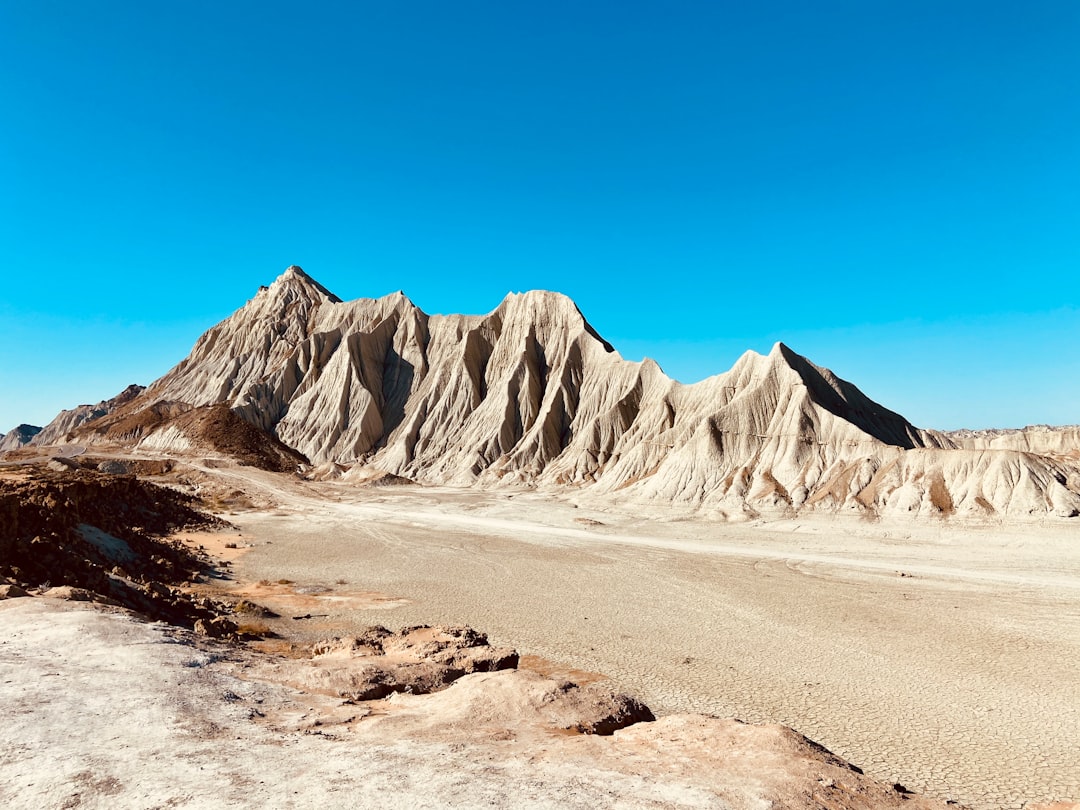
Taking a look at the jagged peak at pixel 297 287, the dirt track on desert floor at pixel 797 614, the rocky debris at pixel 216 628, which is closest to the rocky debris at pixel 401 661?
the rocky debris at pixel 216 628

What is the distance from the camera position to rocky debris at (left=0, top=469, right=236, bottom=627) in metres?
17.0

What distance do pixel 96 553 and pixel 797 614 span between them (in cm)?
2433

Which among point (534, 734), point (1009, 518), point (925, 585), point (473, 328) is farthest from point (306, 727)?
point (473, 328)

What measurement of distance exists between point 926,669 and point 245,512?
48.9 m

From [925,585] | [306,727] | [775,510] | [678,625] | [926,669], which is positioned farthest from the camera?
[775,510]

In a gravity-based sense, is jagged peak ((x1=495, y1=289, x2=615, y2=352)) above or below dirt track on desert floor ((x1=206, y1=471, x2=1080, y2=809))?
above

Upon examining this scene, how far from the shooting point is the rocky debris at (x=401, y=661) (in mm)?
10828

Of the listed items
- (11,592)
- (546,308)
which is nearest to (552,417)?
(546,308)

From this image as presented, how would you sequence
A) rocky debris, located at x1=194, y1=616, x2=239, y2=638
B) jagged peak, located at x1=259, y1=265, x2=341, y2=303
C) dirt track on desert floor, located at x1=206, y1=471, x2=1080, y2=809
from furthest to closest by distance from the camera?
jagged peak, located at x1=259, y1=265, x2=341, y2=303 < rocky debris, located at x1=194, y1=616, x2=239, y2=638 < dirt track on desert floor, located at x1=206, y1=471, x2=1080, y2=809

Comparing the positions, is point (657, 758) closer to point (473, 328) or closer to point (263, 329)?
point (473, 328)

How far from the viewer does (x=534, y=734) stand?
859cm

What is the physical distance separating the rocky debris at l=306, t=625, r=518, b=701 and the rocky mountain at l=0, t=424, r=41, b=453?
161623 millimetres

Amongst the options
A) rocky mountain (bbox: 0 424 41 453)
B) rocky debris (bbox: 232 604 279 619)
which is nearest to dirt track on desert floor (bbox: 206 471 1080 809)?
rocky debris (bbox: 232 604 279 619)

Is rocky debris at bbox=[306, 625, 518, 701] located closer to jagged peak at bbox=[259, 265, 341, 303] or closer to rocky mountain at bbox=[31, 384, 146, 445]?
jagged peak at bbox=[259, 265, 341, 303]
